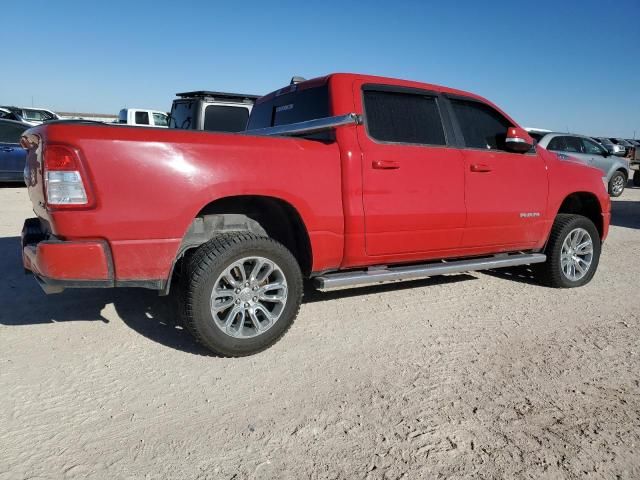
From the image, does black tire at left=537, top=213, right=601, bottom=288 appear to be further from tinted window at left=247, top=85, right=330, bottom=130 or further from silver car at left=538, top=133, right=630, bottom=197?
silver car at left=538, top=133, right=630, bottom=197

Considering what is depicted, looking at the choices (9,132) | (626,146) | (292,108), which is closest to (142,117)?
(9,132)

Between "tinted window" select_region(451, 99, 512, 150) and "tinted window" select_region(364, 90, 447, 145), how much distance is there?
0.98ft

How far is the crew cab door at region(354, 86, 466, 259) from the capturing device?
145 inches

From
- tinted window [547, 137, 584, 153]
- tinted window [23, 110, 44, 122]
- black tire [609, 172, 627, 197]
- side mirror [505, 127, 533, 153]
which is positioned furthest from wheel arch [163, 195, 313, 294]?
tinted window [23, 110, 44, 122]

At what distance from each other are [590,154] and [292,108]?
12.0 meters

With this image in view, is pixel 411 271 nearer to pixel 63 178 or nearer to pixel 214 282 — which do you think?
pixel 214 282

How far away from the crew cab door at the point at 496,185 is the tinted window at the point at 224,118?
6229 mm

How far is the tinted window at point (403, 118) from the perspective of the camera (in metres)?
3.84

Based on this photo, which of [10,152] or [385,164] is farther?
[10,152]

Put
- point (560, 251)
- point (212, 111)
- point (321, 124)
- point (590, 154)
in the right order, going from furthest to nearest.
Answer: point (590, 154) → point (212, 111) → point (560, 251) → point (321, 124)

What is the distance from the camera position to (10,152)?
450 inches

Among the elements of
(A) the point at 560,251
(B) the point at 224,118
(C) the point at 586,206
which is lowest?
(A) the point at 560,251

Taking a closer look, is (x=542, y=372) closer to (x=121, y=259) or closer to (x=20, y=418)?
(x=121, y=259)

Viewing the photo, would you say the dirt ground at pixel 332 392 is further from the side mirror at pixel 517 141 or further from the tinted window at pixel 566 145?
the tinted window at pixel 566 145
